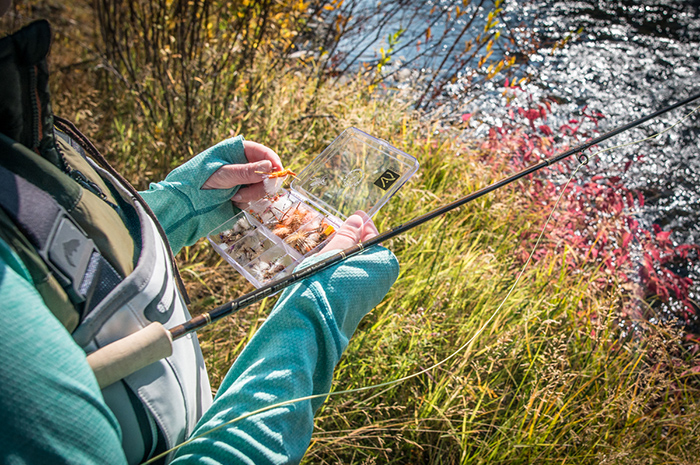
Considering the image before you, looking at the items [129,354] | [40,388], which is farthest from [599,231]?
[40,388]

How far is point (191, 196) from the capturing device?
1480 millimetres

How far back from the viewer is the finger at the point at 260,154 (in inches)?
59.7

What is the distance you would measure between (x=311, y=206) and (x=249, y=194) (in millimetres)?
251

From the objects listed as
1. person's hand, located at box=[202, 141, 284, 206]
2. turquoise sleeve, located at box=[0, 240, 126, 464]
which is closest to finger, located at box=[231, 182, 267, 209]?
person's hand, located at box=[202, 141, 284, 206]

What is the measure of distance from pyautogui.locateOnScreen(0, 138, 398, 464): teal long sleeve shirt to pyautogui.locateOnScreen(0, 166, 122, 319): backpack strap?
0.22 feet

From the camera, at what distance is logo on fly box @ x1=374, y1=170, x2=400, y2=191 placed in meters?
1.75

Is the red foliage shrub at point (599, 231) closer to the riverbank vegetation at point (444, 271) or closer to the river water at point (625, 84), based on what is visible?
the riverbank vegetation at point (444, 271)

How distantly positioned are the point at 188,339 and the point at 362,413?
1.08m

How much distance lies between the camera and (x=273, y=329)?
107cm

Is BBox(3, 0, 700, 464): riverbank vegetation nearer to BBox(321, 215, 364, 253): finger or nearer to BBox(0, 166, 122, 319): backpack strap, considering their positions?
BBox(321, 215, 364, 253): finger

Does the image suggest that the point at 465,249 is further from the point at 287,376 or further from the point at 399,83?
the point at 399,83

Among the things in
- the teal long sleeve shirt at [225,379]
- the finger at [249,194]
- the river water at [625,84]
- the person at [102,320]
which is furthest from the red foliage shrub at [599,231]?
the person at [102,320]

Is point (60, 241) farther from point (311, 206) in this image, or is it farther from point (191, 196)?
point (311, 206)

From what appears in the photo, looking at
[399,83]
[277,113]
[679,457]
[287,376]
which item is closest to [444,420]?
[679,457]
